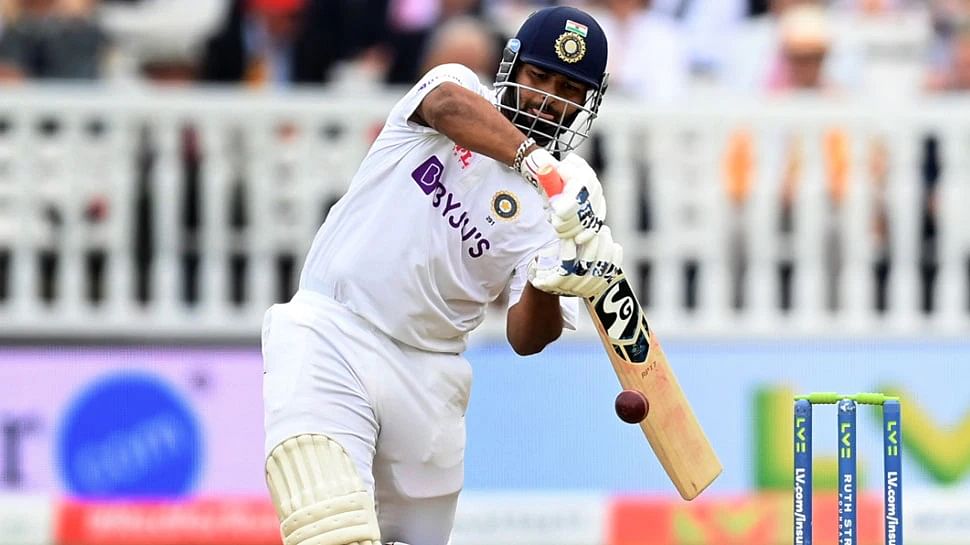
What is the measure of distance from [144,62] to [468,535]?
7.60ft

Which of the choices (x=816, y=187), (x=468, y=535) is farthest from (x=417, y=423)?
(x=816, y=187)

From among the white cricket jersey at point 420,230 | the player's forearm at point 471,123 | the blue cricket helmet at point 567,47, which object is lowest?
the white cricket jersey at point 420,230

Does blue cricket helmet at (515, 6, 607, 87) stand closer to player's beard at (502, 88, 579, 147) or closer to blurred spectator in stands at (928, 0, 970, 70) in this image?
player's beard at (502, 88, 579, 147)

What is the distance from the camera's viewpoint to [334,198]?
7578 millimetres

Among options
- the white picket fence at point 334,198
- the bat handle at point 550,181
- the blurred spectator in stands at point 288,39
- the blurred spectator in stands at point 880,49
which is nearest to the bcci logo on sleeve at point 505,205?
the bat handle at point 550,181

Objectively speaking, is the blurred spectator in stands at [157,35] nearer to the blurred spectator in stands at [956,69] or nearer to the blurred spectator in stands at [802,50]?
the blurred spectator in stands at [802,50]

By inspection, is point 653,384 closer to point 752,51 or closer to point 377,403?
point 377,403

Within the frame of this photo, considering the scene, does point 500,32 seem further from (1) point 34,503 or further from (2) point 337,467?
(2) point 337,467

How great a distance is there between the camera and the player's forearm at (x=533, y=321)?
156 inches

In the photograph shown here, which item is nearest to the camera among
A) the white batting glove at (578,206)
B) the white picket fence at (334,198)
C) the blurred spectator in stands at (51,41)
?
the white batting glove at (578,206)

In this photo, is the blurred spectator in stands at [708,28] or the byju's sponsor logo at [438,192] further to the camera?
the blurred spectator in stands at [708,28]

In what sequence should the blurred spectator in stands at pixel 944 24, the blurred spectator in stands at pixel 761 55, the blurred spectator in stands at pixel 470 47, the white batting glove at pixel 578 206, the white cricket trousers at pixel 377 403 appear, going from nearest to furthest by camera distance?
the white batting glove at pixel 578 206 < the white cricket trousers at pixel 377 403 < the blurred spectator in stands at pixel 470 47 < the blurred spectator in stands at pixel 761 55 < the blurred spectator in stands at pixel 944 24

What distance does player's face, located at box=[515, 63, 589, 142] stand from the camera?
12.6 feet

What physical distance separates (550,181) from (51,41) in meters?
4.71
